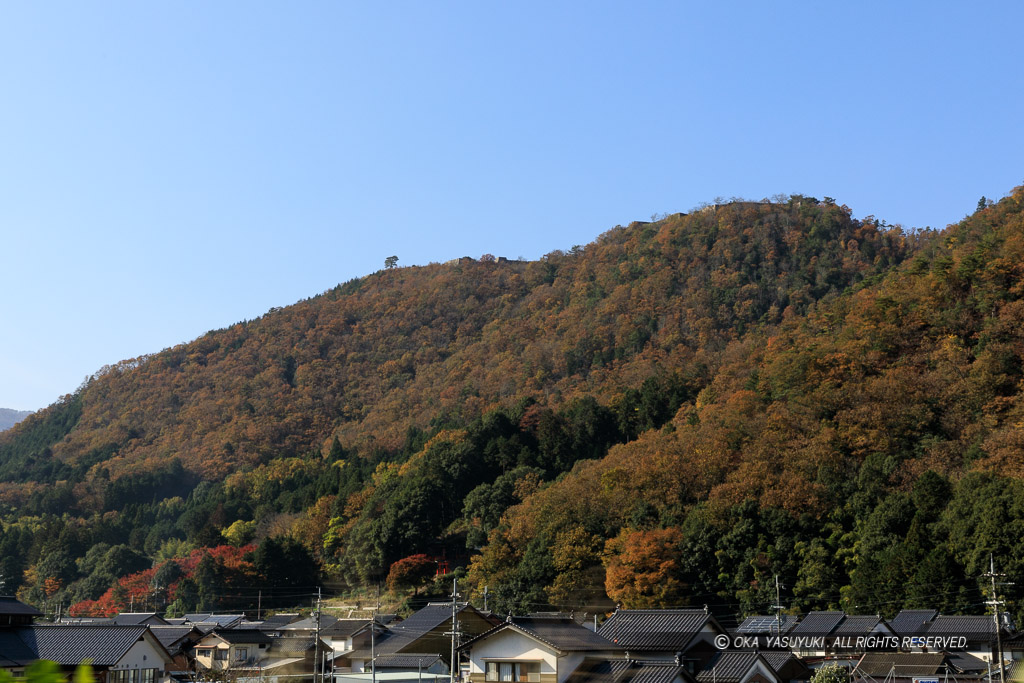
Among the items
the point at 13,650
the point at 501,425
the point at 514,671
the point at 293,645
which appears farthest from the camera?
the point at 501,425

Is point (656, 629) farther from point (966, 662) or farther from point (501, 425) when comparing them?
point (501, 425)

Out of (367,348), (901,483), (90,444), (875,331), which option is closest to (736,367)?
(875,331)

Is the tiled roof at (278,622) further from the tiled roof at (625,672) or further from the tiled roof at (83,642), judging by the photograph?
the tiled roof at (625,672)

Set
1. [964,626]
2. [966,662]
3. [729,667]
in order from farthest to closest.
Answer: [964,626] < [966,662] < [729,667]

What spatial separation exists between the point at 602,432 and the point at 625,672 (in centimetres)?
4645

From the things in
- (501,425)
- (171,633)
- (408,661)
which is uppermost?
(501,425)

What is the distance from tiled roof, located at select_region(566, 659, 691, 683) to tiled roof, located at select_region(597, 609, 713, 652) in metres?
1.67

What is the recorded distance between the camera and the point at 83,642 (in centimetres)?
2483

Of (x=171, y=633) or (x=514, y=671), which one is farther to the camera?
(x=171, y=633)

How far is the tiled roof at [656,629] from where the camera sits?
23.9 m

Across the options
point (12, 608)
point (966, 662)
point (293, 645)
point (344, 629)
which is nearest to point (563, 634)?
point (12, 608)

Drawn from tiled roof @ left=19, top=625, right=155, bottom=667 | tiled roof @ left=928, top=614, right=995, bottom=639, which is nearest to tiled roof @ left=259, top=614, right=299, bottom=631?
tiled roof @ left=19, top=625, right=155, bottom=667

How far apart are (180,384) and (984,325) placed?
85.9m

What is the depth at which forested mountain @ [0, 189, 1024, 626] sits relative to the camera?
141 ft
